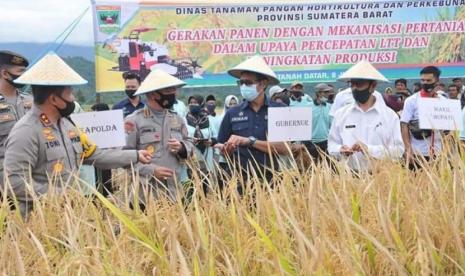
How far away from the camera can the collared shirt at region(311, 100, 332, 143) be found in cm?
616

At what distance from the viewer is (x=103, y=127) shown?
338 cm

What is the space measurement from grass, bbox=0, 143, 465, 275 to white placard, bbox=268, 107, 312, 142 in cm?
125

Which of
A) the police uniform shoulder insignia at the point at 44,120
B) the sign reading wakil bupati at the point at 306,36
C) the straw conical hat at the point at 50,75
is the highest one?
the sign reading wakil bupati at the point at 306,36

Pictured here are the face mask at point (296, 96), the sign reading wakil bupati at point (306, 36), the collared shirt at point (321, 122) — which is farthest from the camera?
the sign reading wakil bupati at point (306, 36)

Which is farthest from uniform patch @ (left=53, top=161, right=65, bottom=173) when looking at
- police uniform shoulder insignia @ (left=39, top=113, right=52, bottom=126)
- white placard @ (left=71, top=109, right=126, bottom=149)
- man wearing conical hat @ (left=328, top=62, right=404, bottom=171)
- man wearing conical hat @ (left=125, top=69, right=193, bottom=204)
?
man wearing conical hat @ (left=328, top=62, right=404, bottom=171)

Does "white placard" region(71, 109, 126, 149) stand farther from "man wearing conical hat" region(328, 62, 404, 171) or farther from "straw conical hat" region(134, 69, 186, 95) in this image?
"man wearing conical hat" region(328, 62, 404, 171)

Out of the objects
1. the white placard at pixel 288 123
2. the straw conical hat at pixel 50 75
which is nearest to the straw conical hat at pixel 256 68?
the white placard at pixel 288 123

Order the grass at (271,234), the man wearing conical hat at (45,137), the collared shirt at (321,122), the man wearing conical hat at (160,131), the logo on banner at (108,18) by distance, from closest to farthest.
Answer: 1. the grass at (271,234)
2. the man wearing conical hat at (45,137)
3. the man wearing conical hat at (160,131)
4. the collared shirt at (321,122)
5. the logo on banner at (108,18)

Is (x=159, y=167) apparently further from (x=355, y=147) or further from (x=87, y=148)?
(x=355, y=147)

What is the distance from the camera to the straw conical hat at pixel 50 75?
2.79 meters

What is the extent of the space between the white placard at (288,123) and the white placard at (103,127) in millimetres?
851

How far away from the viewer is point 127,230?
1.90 m

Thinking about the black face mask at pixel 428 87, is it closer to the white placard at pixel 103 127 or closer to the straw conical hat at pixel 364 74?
the straw conical hat at pixel 364 74

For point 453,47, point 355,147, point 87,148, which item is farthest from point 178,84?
point 453,47
